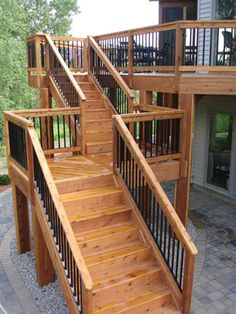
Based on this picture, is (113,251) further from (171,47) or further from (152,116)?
(171,47)

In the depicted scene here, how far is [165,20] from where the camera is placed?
11352 mm

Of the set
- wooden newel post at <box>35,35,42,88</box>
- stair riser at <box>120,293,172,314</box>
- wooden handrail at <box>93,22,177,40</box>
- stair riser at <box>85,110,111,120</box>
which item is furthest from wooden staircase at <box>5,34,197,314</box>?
wooden newel post at <box>35,35,42,88</box>

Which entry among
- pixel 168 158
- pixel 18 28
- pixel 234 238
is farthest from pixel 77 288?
pixel 18 28

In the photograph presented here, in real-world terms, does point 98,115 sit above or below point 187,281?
above

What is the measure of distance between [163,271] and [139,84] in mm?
4174

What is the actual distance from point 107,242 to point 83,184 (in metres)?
1.06

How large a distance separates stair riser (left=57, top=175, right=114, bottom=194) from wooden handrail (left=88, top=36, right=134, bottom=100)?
1932mm

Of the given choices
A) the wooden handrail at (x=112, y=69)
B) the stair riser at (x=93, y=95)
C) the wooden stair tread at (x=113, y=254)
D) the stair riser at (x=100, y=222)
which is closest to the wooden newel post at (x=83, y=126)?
the wooden handrail at (x=112, y=69)

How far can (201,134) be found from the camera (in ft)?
32.5

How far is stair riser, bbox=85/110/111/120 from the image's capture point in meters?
7.61

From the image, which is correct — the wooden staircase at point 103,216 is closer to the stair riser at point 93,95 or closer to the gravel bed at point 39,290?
the gravel bed at point 39,290

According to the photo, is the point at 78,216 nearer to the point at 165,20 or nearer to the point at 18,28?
the point at 165,20

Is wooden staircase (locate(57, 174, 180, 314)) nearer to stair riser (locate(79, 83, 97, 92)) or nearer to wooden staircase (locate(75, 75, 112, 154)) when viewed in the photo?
wooden staircase (locate(75, 75, 112, 154))

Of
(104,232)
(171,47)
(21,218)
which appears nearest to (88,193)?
(104,232)
